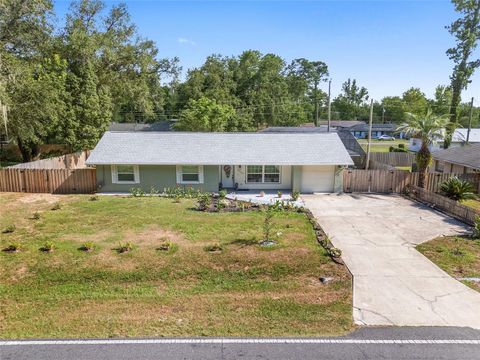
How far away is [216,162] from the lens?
20734mm

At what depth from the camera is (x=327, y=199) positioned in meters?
20.1

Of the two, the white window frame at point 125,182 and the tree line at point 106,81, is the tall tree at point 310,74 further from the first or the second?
the white window frame at point 125,182

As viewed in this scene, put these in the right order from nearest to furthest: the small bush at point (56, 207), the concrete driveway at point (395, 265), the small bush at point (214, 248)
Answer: the concrete driveway at point (395, 265), the small bush at point (214, 248), the small bush at point (56, 207)

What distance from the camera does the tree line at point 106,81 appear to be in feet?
74.2

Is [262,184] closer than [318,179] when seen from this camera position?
No

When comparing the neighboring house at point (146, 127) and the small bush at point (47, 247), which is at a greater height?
the neighboring house at point (146, 127)

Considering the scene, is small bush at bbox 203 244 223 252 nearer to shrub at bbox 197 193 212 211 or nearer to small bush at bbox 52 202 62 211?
shrub at bbox 197 193 212 211

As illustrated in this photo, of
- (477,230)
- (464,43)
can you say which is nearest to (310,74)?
(464,43)

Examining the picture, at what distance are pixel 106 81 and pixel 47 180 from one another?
1579 cm

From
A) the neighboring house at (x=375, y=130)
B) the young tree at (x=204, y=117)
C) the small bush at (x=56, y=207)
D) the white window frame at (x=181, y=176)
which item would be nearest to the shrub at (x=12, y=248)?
the small bush at (x=56, y=207)

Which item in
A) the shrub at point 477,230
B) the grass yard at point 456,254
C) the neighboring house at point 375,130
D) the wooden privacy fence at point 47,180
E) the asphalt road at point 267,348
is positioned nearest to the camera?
the asphalt road at point 267,348

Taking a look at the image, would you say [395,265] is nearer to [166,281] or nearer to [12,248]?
[166,281]

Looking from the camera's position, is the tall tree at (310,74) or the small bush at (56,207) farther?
the tall tree at (310,74)

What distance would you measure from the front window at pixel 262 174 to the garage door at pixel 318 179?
1.82m
